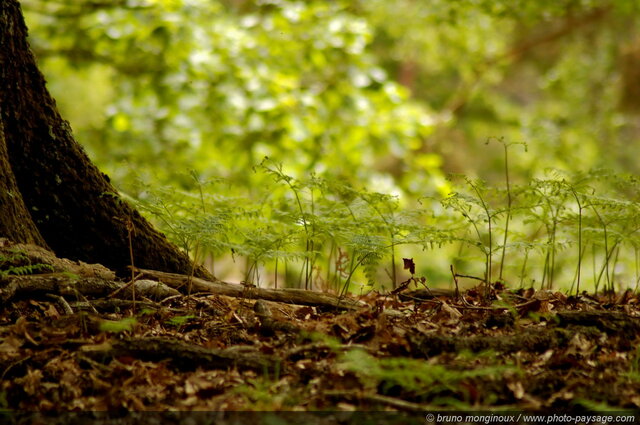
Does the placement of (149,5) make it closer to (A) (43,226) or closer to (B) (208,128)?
(B) (208,128)

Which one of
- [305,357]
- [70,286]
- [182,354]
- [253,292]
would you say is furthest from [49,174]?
[305,357]

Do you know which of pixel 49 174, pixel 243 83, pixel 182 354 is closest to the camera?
pixel 182 354

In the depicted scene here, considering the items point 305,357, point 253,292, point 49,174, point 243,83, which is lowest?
point 305,357

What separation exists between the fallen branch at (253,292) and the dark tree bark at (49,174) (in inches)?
8.9

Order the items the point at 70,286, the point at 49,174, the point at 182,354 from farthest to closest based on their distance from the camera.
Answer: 1. the point at 49,174
2. the point at 70,286
3. the point at 182,354

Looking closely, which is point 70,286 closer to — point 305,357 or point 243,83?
point 305,357

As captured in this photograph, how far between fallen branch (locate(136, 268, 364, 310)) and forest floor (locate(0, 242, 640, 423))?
148mm

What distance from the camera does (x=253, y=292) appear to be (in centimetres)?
370

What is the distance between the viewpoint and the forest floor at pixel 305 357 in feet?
7.68

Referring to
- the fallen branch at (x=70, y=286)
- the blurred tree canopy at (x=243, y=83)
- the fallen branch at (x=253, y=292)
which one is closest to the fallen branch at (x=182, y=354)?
the fallen branch at (x=70, y=286)

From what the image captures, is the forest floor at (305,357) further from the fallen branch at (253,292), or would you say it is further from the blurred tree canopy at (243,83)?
the blurred tree canopy at (243,83)

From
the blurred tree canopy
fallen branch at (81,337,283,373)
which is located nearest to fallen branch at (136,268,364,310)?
fallen branch at (81,337,283,373)

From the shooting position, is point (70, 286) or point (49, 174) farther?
point (49, 174)

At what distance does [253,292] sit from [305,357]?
3.27 ft
